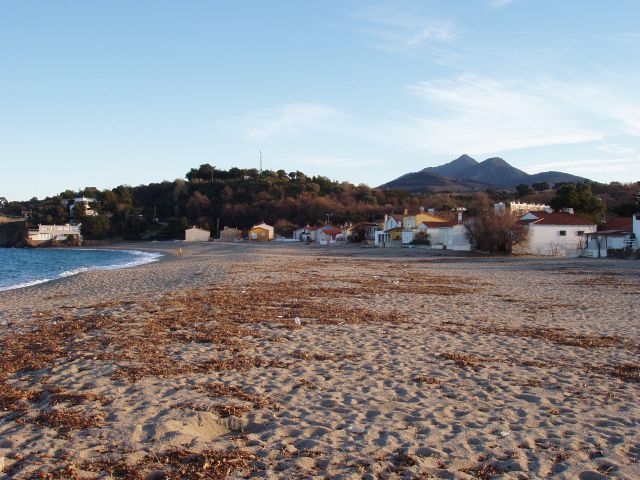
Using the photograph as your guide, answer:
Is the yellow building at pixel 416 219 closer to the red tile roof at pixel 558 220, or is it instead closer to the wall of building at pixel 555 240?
the red tile roof at pixel 558 220

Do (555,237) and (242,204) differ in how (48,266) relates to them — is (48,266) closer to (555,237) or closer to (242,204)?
(555,237)

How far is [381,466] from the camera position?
4.79 m

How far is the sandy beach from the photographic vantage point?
489 centimetres

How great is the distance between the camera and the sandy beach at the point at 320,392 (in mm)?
4891

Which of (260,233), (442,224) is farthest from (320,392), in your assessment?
(260,233)

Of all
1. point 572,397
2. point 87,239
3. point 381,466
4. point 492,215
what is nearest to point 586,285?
point 572,397

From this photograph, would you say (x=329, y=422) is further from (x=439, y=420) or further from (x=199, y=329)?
(x=199, y=329)

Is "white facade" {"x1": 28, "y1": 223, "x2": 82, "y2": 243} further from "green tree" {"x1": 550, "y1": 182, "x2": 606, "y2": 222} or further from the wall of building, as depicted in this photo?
the wall of building

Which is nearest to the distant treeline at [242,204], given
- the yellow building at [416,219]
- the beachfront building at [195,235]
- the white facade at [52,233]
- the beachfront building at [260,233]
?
the white facade at [52,233]

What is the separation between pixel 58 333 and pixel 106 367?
362 centimetres

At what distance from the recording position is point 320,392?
690cm

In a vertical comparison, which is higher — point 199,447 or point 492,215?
point 492,215

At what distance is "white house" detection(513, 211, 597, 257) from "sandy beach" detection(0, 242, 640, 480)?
33617 millimetres

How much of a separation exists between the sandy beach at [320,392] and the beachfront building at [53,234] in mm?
97078
